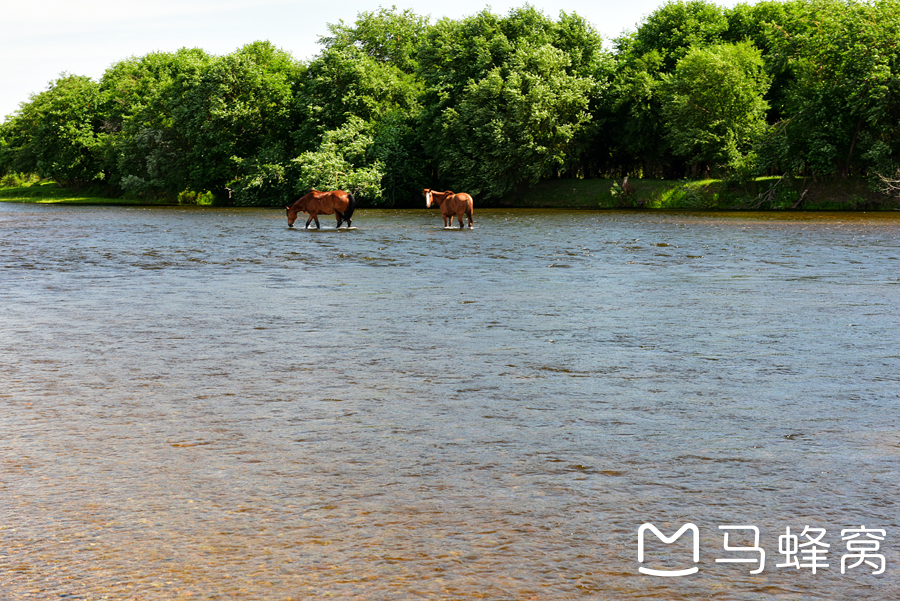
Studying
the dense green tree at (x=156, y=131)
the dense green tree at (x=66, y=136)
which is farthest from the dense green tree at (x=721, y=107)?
the dense green tree at (x=66, y=136)

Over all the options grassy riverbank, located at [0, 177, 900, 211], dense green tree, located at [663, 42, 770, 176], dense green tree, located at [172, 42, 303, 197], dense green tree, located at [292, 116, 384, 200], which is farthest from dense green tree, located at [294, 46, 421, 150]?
dense green tree, located at [663, 42, 770, 176]

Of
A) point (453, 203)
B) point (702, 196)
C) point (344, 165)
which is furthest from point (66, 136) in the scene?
point (453, 203)

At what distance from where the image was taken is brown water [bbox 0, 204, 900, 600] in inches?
171

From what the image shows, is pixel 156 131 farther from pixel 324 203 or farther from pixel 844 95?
pixel 844 95

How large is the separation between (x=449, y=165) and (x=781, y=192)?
2344cm

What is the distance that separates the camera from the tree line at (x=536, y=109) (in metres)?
58.9

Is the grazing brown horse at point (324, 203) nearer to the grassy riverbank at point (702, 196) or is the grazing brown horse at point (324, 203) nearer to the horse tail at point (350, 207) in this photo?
the horse tail at point (350, 207)

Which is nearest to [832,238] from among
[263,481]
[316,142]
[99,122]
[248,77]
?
[263,481]

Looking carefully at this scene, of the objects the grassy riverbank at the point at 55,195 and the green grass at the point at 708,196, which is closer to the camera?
the green grass at the point at 708,196

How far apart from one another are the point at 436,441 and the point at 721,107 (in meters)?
61.2

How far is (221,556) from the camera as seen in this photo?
175 inches

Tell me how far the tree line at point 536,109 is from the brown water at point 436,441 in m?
47.8

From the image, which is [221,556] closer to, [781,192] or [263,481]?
[263,481]

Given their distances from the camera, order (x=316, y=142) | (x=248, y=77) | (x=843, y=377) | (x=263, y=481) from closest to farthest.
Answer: (x=263, y=481) → (x=843, y=377) → (x=316, y=142) → (x=248, y=77)
